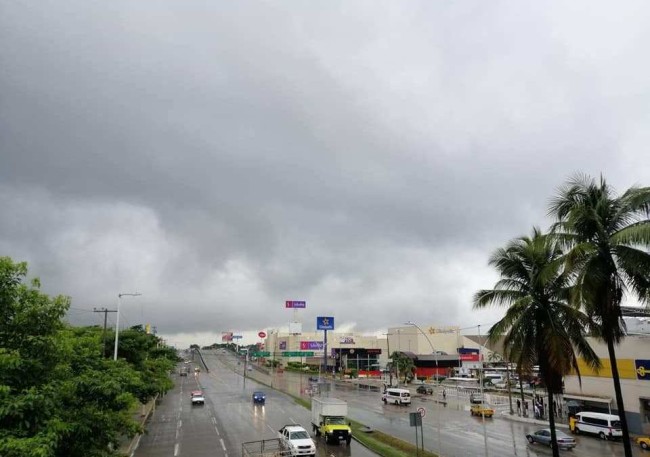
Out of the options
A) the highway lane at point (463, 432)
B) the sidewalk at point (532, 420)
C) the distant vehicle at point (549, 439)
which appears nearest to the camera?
the highway lane at point (463, 432)

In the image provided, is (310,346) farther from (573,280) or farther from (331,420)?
(573,280)

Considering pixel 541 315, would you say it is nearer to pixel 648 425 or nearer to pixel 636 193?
pixel 636 193

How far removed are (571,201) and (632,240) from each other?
388cm

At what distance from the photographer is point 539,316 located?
886 inches

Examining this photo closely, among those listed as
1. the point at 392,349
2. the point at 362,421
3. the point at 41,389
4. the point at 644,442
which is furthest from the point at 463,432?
the point at 392,349

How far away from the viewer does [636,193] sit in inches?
706

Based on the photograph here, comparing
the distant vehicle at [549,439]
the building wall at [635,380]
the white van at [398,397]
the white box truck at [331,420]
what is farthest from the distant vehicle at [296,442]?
the white van at [398,397]

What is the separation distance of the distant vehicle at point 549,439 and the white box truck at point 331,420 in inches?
578

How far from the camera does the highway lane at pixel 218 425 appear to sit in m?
31.8

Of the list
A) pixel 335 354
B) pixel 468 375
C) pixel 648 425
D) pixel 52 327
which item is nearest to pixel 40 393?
pixel 52 327

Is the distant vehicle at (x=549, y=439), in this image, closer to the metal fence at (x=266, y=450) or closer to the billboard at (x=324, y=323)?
the metal fence at (x=266, y=450)

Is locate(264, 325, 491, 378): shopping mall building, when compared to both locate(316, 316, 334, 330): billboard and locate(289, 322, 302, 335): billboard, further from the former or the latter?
locate(316, 316, 334, 330): billboard

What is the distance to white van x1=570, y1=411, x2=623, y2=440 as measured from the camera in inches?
1531

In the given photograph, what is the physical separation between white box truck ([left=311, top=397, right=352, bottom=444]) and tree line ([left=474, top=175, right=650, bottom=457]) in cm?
1539
